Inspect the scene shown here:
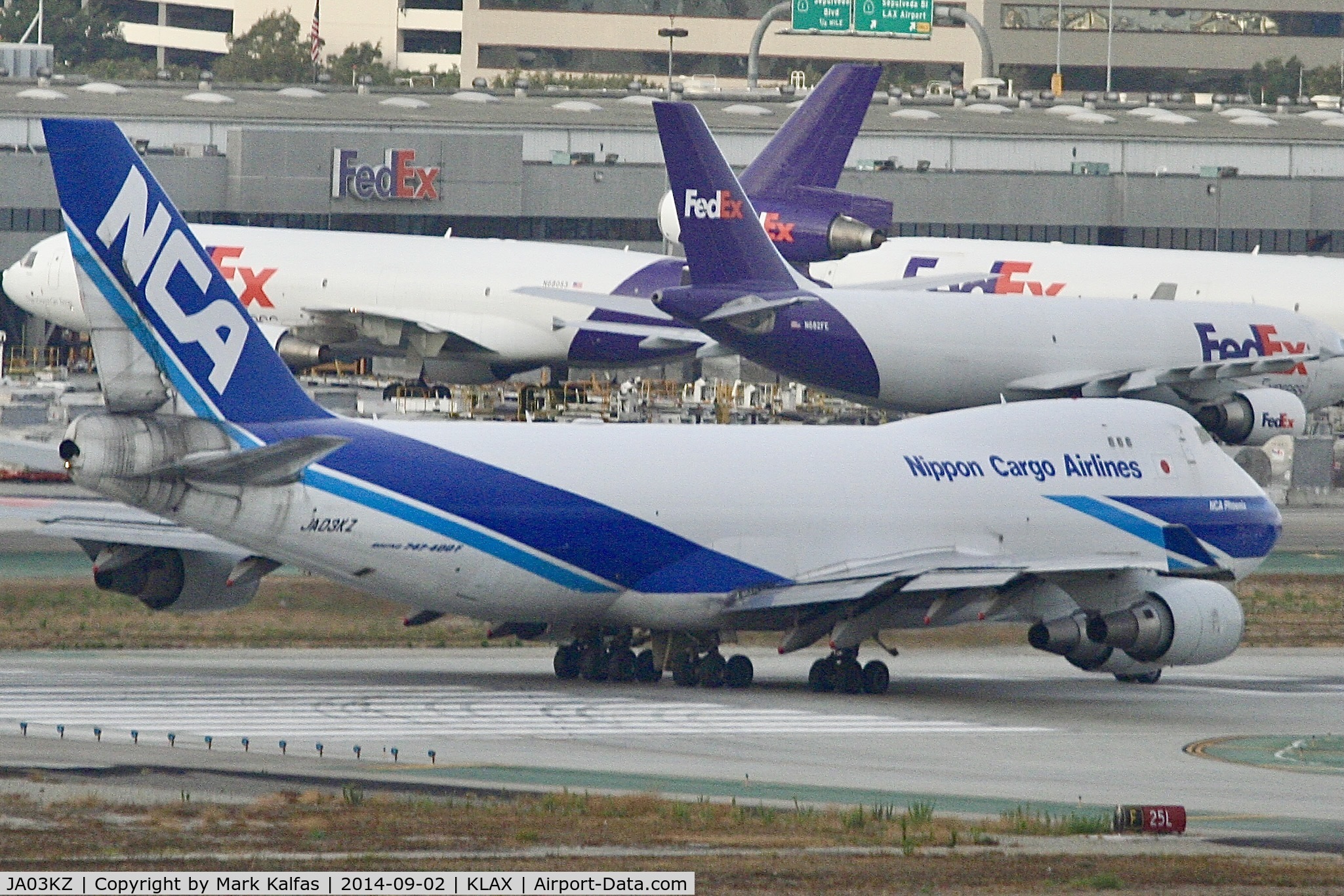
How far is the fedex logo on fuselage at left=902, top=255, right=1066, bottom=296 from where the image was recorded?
7431 cm

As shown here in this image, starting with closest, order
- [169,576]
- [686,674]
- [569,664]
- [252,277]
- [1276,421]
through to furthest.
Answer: [169,576]
[686,674]
[569,664]
[1276,421]
[252,277]

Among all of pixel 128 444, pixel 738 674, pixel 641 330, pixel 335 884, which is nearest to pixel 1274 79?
pixel 641 330

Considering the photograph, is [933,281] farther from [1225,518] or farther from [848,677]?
[848,677]

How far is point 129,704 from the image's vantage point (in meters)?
31.0

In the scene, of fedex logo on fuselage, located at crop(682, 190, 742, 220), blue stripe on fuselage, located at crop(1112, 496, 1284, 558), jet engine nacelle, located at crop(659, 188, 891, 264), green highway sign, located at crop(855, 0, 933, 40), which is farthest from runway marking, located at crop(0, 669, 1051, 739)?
green highway sign, located at crop(855, 0, 933, 40)

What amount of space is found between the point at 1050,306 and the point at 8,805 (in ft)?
148

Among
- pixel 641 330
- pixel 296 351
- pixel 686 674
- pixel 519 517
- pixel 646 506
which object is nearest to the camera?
pixel 519 517

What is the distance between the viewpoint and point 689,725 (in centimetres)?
3091

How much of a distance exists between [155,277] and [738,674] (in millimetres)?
10536

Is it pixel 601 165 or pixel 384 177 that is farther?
pixel 601 165

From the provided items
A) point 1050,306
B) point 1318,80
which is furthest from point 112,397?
point 1318,80

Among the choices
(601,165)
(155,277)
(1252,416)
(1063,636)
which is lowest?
(1063,636)

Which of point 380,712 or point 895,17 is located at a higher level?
point 895,17

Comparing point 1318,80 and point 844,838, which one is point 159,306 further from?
point 1318,80
